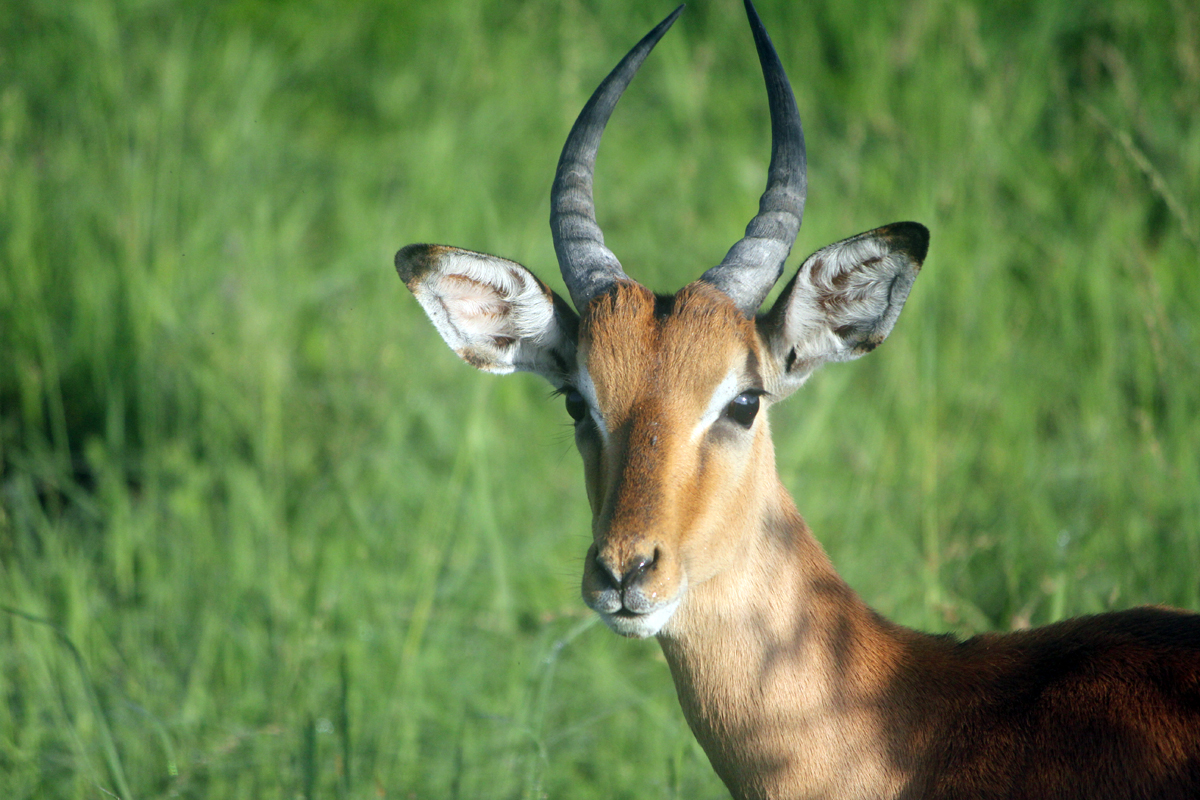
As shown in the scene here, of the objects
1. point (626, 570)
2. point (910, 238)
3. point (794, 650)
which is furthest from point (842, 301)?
point (626, 570)

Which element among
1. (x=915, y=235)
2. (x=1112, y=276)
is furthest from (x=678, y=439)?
(x=1112, y=276)

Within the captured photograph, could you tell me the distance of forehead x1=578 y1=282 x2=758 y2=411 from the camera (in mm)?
2729

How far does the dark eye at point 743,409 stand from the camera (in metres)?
2.78

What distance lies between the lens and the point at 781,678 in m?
2.70

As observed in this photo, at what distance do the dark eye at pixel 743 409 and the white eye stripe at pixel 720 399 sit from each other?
16mm

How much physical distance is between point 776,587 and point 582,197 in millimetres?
1236

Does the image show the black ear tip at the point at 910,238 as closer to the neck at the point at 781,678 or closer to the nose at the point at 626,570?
the neck at the point at 781,678

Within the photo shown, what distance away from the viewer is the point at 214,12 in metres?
7.23

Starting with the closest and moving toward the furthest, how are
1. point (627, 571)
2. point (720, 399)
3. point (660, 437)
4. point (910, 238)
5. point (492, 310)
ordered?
point (627, 571) < point (660, 437) < point (720, 399) < point (910, 238) < point (492, 310)

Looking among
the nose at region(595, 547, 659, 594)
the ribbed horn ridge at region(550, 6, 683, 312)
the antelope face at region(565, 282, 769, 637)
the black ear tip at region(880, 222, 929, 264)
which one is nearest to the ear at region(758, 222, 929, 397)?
the black ear tip at region(880, 222, 929, 264)

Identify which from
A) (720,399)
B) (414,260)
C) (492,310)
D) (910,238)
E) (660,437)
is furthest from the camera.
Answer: (492,310)

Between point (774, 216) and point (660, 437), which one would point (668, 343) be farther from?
point (774, 216)

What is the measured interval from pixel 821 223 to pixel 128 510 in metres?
4.02

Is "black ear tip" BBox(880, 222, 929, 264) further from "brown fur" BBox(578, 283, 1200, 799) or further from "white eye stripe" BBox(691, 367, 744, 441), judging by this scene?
"white eye stripe" BBox(691, 367, 744, 441)
